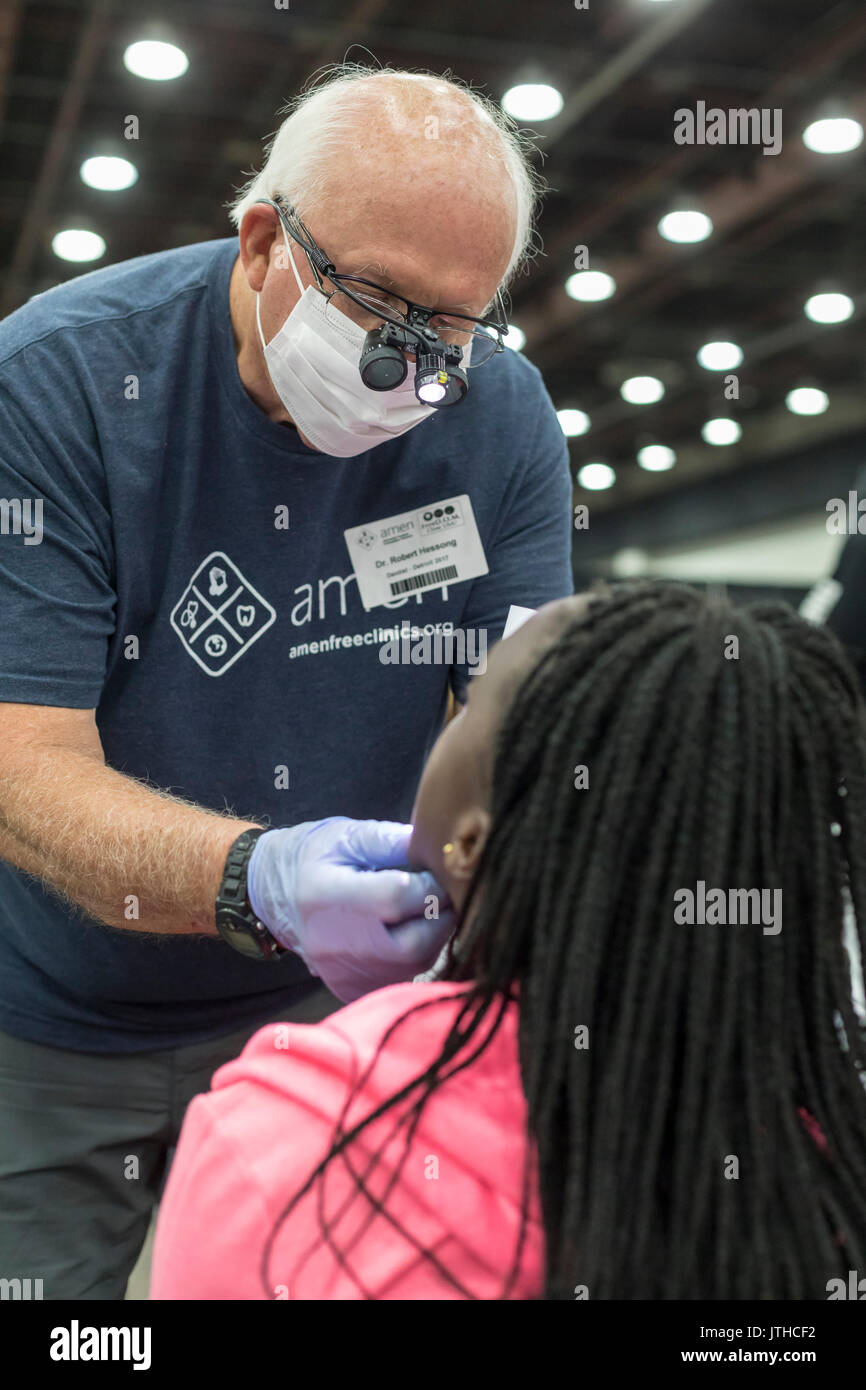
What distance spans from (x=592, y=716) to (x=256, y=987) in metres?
0.83

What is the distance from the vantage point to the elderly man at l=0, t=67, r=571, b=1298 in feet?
4.25

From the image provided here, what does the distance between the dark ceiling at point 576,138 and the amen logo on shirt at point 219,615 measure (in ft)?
10.4

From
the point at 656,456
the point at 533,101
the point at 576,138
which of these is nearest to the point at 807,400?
the point at 656,456

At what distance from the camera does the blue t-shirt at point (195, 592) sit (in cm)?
137

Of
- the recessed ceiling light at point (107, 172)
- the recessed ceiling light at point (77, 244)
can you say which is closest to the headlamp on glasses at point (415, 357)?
the recessed ceiling light at point (107, 172)

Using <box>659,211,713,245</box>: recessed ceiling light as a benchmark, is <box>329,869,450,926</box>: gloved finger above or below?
below

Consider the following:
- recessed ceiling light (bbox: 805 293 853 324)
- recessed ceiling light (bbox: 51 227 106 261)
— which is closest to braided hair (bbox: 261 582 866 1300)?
recessed ceiling light (bbox: 51 227 106 261)

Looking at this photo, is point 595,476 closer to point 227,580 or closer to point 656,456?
point 656,456

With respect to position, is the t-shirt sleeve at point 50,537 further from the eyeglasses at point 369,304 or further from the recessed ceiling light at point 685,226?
the recessed ceiling light at point 685,226

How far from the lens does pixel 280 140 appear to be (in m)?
1.46

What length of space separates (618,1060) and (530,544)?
917 mm

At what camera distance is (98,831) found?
126 cm

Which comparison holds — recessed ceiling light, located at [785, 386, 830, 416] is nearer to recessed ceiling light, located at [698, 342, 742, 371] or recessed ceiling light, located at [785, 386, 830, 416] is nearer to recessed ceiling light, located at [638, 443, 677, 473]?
recessed ceiling light, located at [698, 342, 742, 371]

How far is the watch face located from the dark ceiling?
3.57 m
